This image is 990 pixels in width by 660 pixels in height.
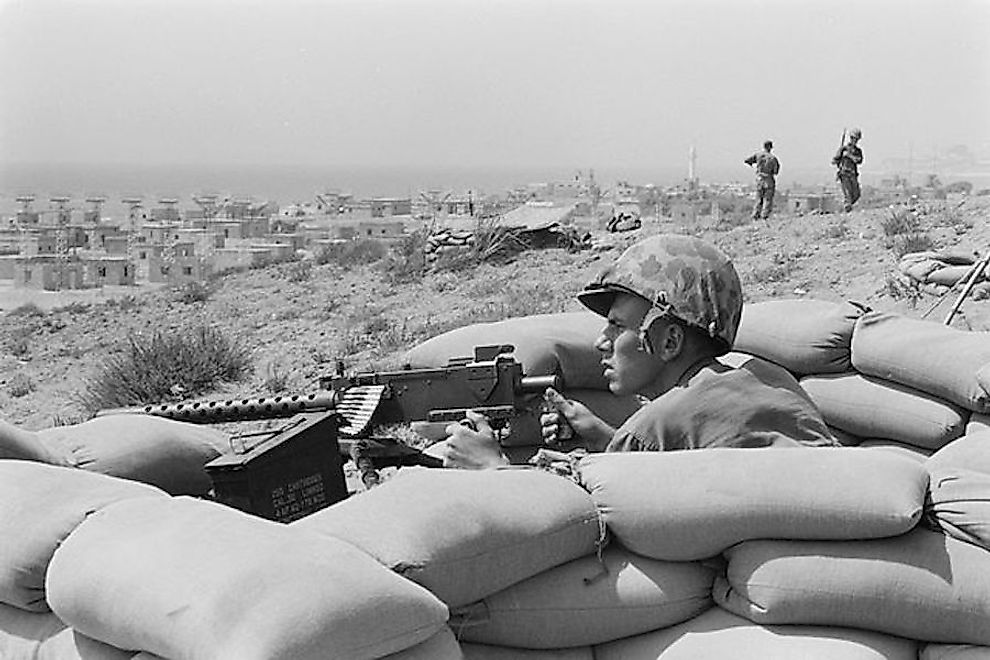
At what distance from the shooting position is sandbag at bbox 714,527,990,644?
101 inches

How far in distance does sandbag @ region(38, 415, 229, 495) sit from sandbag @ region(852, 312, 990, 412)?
214cm

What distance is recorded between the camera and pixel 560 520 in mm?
2551

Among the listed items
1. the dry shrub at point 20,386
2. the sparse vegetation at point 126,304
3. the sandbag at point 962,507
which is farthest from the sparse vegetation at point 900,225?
the sandbag at point 962,507

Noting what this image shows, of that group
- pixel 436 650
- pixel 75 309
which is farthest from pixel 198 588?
pixel 75 309

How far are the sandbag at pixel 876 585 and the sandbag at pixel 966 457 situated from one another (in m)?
0.37

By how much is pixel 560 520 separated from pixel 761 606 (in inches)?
16.5

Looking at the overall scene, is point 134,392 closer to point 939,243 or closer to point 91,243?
point 939,243

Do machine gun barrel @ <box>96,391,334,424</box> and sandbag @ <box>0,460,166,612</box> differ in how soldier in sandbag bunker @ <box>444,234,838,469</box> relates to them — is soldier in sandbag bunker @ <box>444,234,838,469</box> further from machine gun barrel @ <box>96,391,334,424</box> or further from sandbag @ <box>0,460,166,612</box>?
sandbag @ <box>0,460,166,612</box>

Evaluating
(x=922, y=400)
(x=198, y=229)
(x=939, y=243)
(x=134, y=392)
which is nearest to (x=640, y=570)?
(x=922, y=400)

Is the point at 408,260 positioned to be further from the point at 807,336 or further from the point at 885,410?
the point at 885,410

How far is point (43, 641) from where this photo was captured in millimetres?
2607

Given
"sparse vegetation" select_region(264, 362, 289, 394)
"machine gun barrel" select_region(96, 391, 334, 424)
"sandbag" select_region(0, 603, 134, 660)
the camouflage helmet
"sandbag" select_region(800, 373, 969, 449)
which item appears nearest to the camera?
"sandbag" select_region(0, 603, 134, 660)

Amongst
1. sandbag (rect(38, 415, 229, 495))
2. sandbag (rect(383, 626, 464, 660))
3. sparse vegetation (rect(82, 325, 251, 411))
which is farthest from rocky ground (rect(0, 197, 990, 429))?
sandbag (rect(383, 626, 464, 660))

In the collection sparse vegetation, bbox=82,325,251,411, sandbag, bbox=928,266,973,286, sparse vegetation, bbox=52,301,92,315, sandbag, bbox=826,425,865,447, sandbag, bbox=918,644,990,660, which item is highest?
sandbag, bbox=918,644,990,660
